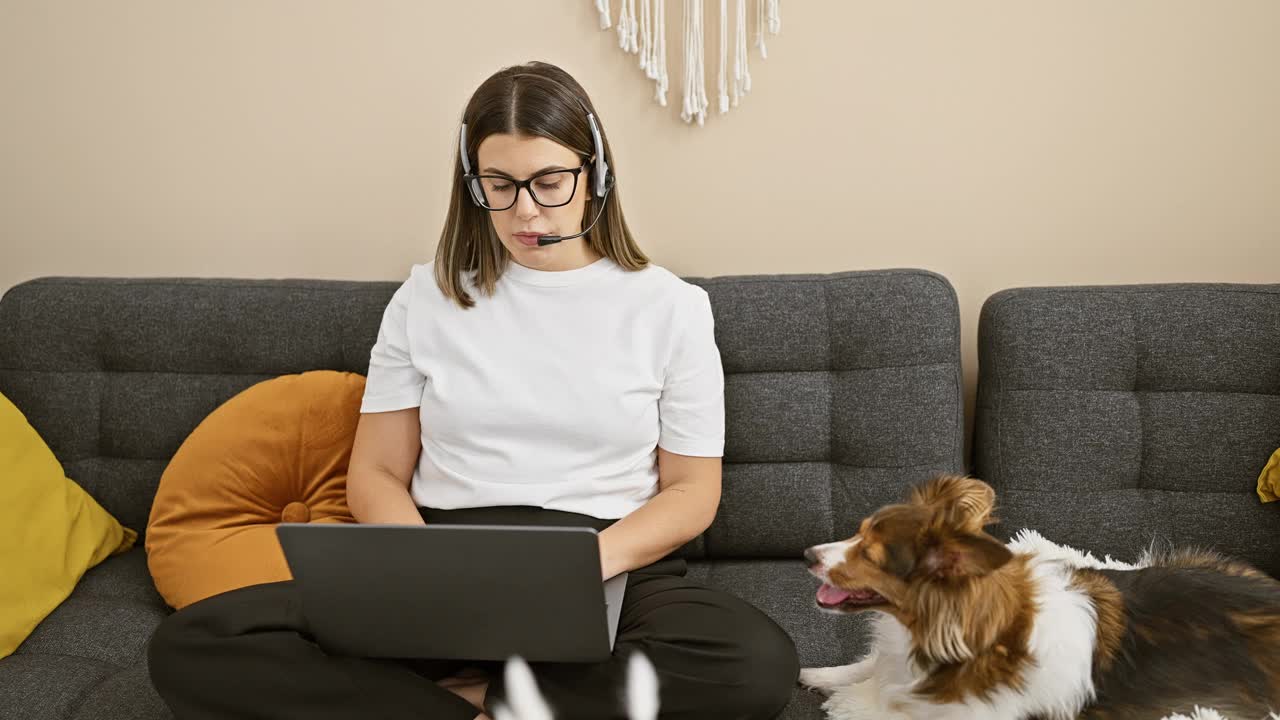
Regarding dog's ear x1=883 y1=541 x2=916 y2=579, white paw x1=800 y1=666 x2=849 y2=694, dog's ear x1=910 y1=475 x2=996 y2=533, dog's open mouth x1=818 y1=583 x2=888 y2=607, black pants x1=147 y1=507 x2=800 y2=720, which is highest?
dog's ear x1=910 y1=475 x2=996 y2=533

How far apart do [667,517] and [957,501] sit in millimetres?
482

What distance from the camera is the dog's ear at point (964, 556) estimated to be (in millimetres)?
1045

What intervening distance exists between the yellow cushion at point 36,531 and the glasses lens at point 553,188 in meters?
1.13

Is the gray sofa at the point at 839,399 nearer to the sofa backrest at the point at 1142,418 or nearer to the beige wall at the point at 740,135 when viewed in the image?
the sofa backrest at the point at 1142,418

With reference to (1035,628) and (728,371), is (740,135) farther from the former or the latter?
(1035,628)

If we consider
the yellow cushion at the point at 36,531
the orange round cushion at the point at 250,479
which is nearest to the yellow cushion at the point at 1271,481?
the orange round cushion at the point at 250,479

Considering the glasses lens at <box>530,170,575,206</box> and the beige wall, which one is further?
the beige wall

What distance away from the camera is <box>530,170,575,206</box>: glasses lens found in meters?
1.47

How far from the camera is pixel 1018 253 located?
1.99 m

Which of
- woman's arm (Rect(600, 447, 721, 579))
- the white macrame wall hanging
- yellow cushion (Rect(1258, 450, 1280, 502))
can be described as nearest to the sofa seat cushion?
woman's arm (Rect(600, 447, 721, 579))

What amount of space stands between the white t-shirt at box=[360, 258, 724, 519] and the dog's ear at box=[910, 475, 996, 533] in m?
0.40

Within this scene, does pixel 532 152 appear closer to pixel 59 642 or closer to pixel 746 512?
pixel 746 512

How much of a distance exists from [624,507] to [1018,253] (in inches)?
43.1

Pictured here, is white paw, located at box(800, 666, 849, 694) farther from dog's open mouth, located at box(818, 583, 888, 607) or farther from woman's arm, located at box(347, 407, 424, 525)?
woman's arm, located at box(347, 407, 424, 525)
